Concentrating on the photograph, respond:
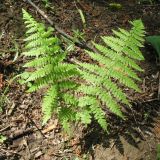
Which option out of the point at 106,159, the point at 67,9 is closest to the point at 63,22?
the point at 67,9

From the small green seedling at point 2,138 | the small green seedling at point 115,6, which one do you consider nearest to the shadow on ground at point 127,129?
the small green seedling at point 2,138

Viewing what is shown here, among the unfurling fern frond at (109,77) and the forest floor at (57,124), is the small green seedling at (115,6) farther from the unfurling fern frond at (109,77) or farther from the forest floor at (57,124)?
the unfurling fern frond at (109,77)

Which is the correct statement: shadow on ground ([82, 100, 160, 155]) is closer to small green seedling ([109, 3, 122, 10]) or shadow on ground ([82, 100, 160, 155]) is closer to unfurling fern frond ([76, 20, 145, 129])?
unfurling fern frond ([76, 20, 145, 129])

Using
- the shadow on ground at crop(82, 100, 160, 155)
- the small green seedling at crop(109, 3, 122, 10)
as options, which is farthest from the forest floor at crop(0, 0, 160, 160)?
the small green seedling at crop(109, 3, 122, 10)

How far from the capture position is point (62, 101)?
11.6ft

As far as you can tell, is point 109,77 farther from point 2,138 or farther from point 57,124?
point 2,138

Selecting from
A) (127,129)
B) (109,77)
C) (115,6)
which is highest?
(115,6)

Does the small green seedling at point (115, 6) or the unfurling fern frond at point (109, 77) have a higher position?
the small green seedling at point (115, 6)

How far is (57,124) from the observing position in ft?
11.2

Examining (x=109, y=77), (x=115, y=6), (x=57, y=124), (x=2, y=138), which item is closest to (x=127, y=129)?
(x=109, y=77)

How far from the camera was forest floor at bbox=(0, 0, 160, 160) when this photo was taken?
3234 mm

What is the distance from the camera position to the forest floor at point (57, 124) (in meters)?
3.23

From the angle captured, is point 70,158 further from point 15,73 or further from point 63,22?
point 63,22

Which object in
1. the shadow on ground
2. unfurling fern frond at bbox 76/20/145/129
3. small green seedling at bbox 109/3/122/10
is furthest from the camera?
small green seedling at bbox 109/3/122/10
